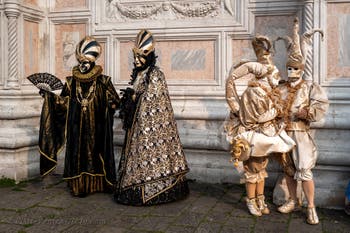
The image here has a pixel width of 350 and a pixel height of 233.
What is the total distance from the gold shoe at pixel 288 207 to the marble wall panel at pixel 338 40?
1.77 m

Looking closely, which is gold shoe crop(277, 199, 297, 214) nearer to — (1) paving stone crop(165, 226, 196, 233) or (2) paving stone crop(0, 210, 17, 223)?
(1) paving stone crop(165, 226, 196, 233)

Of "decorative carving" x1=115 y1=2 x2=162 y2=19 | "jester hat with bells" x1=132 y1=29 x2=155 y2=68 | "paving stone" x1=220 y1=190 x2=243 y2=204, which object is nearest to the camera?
"jester hat with bells" x1=132 y1=29 x2=155 y2=68

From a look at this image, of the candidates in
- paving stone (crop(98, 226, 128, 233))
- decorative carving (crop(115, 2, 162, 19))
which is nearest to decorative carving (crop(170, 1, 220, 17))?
decorative carving (crop(115, 2, 162, 19))

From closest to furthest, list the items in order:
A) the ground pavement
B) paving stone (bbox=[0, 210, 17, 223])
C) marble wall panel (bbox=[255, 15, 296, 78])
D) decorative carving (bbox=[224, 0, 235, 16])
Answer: the ground pavement → paving stone (bbox=[0, 210, 17, 223]) → marble wall panel (bbox=[255, 15, 296, 78]) → decorative carving (bbox=[224, 0, 235, 16])

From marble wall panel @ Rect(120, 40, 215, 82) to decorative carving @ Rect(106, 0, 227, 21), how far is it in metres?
0.43

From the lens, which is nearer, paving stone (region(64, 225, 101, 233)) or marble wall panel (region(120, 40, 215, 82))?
paving stone (region(64, 225, 101, 233))

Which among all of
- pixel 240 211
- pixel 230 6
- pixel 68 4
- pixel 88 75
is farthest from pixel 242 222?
pixel 68 4

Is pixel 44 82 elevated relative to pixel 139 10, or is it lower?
lower

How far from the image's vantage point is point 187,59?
6.72m

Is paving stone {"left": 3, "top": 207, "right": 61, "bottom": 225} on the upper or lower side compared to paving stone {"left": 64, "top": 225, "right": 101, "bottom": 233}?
upper

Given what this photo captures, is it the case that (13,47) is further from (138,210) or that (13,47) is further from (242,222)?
(242,222)

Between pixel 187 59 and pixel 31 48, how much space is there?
2.62 meters

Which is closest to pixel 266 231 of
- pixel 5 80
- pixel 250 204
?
pixel 250 204

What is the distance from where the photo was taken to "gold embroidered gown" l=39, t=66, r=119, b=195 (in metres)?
5.62
